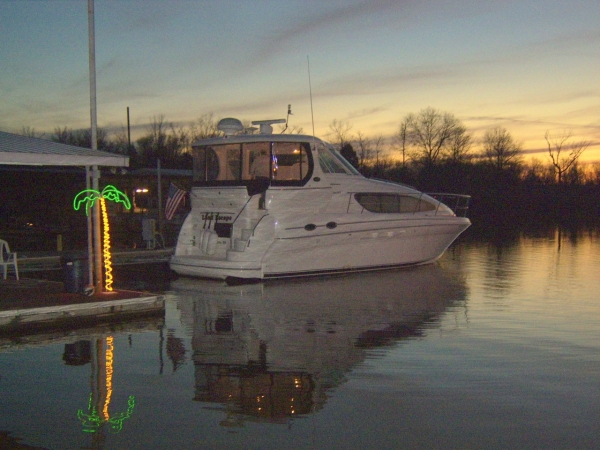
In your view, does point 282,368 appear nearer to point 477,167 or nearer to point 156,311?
point 156,311

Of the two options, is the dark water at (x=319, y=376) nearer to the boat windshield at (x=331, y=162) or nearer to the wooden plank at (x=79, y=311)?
the wooden plank at (x=79, y=311)

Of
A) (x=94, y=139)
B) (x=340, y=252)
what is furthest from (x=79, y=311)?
(x=340, y=252)

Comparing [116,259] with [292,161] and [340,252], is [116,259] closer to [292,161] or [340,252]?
[292,161]

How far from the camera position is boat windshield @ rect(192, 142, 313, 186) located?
49.6 feet

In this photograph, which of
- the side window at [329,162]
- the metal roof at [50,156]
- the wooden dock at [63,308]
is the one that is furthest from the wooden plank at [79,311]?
the side window at [329,162]

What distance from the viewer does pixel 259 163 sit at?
50.1ft

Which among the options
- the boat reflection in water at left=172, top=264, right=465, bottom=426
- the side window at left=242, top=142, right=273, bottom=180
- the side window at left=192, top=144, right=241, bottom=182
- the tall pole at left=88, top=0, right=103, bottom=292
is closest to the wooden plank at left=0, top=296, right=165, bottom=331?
the boat reflection in water at left=172, top=264, right=465, bottom=426

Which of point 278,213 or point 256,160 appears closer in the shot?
point 278,213

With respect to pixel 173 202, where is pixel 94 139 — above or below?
above

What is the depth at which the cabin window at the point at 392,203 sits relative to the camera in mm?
16484

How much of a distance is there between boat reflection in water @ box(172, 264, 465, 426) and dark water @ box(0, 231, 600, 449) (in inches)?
1.3

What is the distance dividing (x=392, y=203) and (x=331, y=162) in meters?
2.03

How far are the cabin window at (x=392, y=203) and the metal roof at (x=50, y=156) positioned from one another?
7.26m

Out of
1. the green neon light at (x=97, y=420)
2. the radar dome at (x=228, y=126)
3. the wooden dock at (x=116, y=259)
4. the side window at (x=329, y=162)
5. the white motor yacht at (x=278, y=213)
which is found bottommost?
the green neon light at (x=97, y=420)
